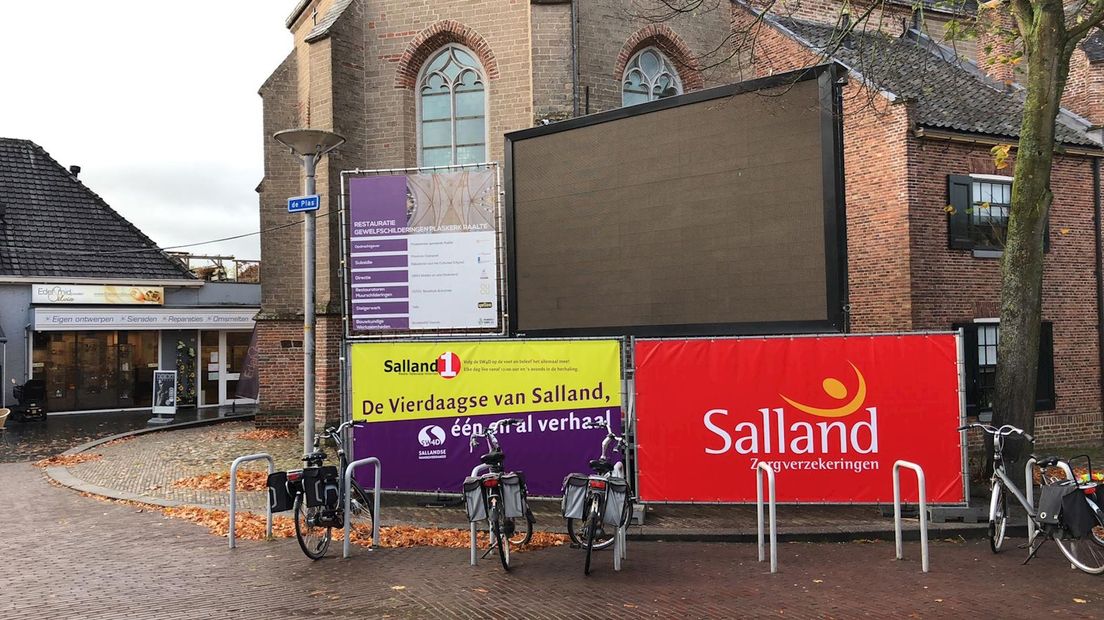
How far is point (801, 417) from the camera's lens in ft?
28.0

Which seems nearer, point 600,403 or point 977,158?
point 600,403

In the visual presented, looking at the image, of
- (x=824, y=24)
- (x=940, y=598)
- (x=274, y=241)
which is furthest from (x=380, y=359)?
(x=824, y=24)

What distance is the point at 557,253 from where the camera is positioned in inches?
507

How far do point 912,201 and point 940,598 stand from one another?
9.31 m

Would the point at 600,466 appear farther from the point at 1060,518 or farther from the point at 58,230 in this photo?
the point at 58,230

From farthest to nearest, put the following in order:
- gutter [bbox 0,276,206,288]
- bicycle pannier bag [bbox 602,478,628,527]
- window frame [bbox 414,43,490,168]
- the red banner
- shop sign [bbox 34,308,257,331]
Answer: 1. shop sign [bbox 34,308,257,331]
2. gutter [bbox 0,276,206,288]
3. window frame [bbox 414,43,490,168]
4. the red banner
5. bicycle pannier bag [bbox 602,478,628,527]

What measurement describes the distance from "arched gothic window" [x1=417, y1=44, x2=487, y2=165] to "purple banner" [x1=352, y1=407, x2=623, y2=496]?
29.5 ft

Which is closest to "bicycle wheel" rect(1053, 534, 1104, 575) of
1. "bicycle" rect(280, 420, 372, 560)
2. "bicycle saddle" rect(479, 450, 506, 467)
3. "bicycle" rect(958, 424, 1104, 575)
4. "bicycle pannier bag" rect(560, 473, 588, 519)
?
"bicycle" rect(958, 424, 1104, 575)

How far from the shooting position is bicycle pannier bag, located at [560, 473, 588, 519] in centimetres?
717

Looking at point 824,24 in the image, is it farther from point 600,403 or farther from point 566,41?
point 600,403

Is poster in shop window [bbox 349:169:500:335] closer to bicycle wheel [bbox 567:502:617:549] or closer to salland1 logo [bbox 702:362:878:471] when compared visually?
salland1 logo [bbox 702:362:878:471]

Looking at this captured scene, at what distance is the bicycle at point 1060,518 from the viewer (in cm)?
666

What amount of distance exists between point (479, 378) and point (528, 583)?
10.5 feet

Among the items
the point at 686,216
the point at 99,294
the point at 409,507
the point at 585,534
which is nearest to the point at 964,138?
the point at 686,216
